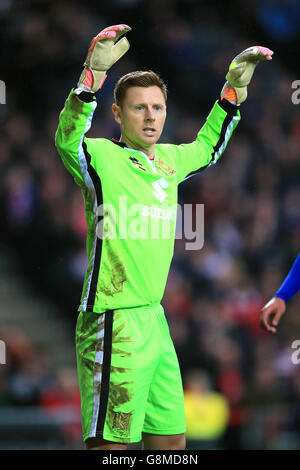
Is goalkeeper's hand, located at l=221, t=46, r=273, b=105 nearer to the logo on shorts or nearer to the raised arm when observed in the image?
the raised arm

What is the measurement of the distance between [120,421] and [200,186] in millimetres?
5814

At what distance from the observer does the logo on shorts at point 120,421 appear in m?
3.63

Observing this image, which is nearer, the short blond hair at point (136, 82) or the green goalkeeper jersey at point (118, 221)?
the green goalkeeper jersey at point (118, 221)

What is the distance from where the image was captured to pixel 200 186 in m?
9.23

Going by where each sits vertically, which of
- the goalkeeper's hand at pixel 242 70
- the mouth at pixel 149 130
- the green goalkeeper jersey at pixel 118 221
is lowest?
the green goalkeeper jersey at pixel 118 221

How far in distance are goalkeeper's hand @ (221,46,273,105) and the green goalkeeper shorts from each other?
134 centimetres

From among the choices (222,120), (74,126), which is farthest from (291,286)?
(74,126)

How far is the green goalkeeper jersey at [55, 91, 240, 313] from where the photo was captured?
12.2 ft

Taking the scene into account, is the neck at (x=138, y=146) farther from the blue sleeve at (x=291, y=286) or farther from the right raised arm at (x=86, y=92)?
the blue sleeve at (x=291, y=286)

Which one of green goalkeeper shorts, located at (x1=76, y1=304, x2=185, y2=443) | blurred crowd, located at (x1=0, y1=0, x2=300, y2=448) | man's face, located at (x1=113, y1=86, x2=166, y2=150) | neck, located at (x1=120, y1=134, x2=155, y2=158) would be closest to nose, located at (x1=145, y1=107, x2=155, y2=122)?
man's face, located at (x1=113, y1=86, x2=166, y2=150)

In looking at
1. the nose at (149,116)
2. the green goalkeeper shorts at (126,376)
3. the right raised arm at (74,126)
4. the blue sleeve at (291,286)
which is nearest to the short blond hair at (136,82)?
the nose at (149,116)

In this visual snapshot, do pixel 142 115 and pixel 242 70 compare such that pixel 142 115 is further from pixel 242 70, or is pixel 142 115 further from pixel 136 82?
pixel 242 70
